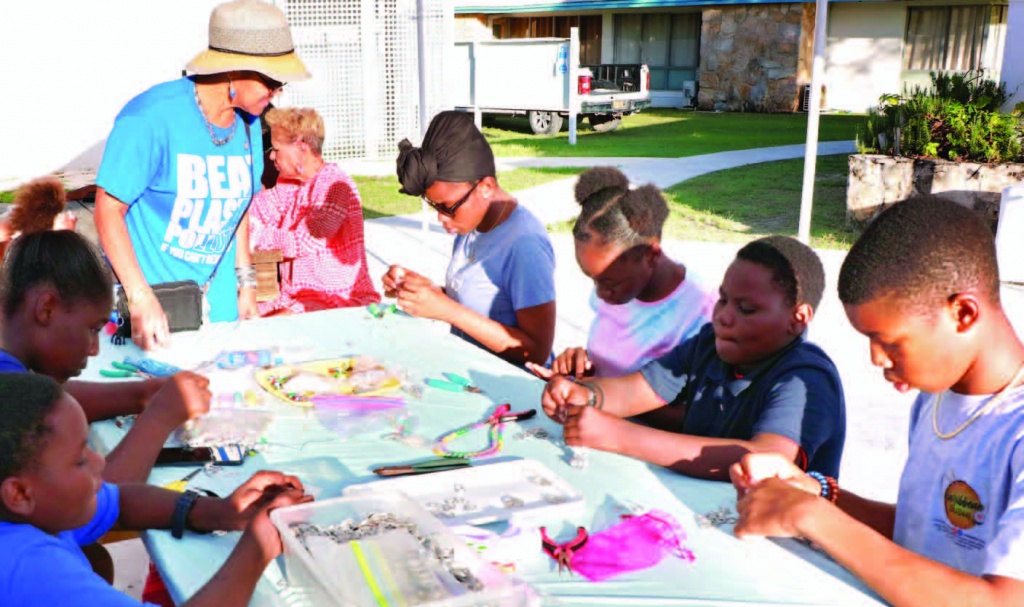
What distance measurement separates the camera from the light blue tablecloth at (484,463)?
5.99ft

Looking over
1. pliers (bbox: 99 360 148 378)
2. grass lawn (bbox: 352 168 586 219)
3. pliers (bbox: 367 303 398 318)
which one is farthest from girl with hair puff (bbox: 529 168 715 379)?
grass lawn (bbox: 352 168 586 219)

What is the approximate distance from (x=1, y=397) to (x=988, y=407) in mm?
1761

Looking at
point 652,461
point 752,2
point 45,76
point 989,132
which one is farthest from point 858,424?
point 752,2

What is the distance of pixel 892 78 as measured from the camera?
23.1 metres

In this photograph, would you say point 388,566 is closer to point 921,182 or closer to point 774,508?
point 774,508

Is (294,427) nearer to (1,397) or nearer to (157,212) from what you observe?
(1,397)

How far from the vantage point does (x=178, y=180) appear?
370 centimetres

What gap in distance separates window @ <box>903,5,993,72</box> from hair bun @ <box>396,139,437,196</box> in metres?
22.1

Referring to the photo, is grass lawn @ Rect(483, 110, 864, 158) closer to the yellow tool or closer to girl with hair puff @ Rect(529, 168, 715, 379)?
girl with hair puff @ Rect(529, 168, 715, 379)

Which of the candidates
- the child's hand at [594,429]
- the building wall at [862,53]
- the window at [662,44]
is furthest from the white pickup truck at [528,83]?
the child's hand at [594,429]

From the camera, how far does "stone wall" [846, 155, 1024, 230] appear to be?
8.36 meters

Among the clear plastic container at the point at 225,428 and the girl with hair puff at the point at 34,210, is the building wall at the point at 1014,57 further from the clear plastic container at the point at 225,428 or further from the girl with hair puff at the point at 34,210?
the clear plastic container at the point at 225,428

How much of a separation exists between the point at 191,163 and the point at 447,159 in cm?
104

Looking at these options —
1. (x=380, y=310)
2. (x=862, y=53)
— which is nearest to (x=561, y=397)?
(x=380, y=310)
